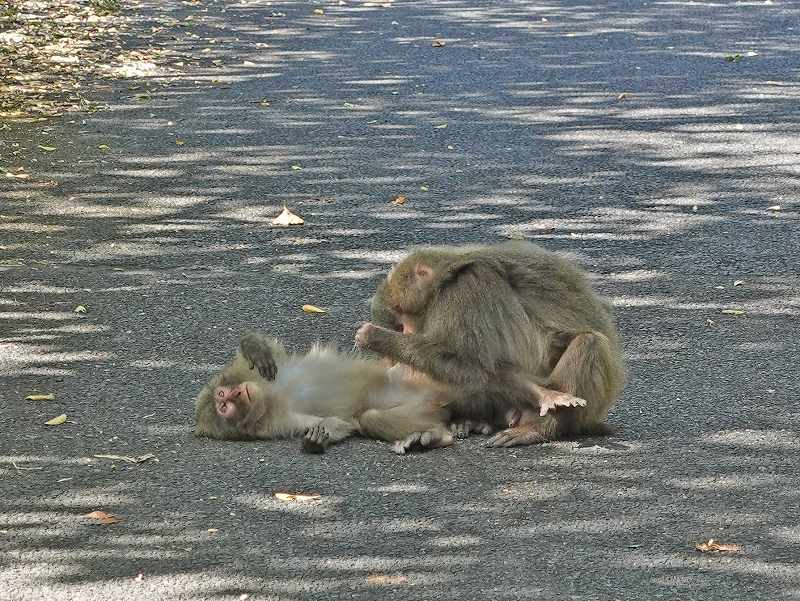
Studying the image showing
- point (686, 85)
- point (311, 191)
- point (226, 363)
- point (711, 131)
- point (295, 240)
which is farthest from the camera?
point (686, 85)

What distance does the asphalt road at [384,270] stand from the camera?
160 inches

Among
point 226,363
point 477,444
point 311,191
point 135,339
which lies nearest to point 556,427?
point 477,444

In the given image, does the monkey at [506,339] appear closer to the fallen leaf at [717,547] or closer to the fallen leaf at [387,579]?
the fallen leaf at [717,547]

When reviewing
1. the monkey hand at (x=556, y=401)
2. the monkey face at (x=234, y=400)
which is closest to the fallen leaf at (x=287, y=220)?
the monkey face at (x=234, y=400)

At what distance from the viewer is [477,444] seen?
4.98 meters

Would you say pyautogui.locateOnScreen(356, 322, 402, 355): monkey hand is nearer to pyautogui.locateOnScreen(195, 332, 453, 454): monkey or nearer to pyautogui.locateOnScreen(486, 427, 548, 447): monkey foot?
pyautogui.locateOnScreen(195, 332, 453, 454): monkey

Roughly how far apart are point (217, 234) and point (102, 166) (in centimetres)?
158

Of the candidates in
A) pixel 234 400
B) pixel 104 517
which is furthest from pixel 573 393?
pixel 104 517

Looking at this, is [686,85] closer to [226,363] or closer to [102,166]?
[102,166]

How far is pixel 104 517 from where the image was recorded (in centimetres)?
431

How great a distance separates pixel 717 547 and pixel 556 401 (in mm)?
937

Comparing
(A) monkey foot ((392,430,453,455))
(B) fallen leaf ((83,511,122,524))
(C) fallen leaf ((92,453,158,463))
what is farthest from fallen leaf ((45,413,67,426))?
(A) monkey foot ((392,430,453,455))

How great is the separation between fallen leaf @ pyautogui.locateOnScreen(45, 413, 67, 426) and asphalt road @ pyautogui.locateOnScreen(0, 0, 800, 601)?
0.06 m

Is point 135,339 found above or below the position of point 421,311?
below
